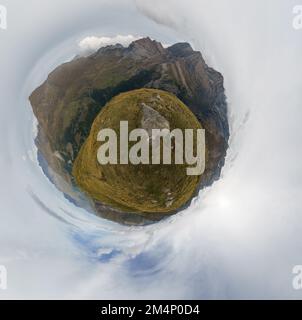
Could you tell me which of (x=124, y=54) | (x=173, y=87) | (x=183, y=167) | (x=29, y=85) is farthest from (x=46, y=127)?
(x=183, y=167)

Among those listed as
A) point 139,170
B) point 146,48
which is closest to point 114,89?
point 146,48

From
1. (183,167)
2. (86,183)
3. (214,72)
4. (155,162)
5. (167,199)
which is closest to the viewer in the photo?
(155,162)

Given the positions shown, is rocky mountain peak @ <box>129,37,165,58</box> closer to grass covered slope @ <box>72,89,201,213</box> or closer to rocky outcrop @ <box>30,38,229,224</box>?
rocky outcrop @ <box>30,38,229,224</box>

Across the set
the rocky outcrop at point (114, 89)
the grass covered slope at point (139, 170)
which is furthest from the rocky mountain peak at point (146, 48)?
the grass covered slope at point (139, 170)

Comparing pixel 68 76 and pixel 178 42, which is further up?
pixel 178 42

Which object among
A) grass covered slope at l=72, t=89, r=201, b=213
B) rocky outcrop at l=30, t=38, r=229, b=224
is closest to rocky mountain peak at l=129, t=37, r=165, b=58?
rocky outcrop at l=30, t=38, r=229, b=224

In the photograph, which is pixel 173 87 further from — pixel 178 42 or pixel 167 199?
pixel 167 199
